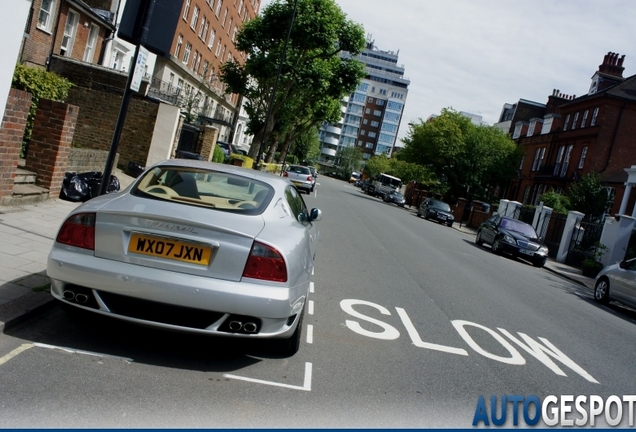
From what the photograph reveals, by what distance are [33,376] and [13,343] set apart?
2.18ft

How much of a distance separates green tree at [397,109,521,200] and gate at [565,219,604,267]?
23.6 metres

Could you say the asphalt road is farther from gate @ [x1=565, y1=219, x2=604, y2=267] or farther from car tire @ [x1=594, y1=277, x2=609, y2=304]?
gate @ [x1=565, y1=219, x2=604, y2=267]

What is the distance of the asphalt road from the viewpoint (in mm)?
3912

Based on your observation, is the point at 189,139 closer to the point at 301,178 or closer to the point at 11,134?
the point at 301,178

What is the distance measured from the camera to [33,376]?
4074 mm

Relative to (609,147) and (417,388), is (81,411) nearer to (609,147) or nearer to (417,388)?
(417,388)

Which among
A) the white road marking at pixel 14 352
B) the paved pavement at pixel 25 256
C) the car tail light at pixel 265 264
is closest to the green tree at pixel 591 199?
the paved pavement at pixel 25 256

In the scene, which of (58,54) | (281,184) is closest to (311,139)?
(58,54)

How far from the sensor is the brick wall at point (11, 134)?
29.3 feet

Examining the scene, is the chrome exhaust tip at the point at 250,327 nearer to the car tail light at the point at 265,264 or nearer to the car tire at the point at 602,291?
the car tail light at the point at 265,264

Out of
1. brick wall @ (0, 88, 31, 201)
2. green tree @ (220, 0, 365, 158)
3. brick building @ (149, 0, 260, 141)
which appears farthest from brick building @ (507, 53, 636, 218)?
brick wall @ (0, 88, 31, 201)

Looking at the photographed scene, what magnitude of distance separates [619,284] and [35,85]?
1410cm

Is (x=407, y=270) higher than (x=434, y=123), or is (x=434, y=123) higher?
(x=434, y=123)

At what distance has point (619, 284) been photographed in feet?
44.2
